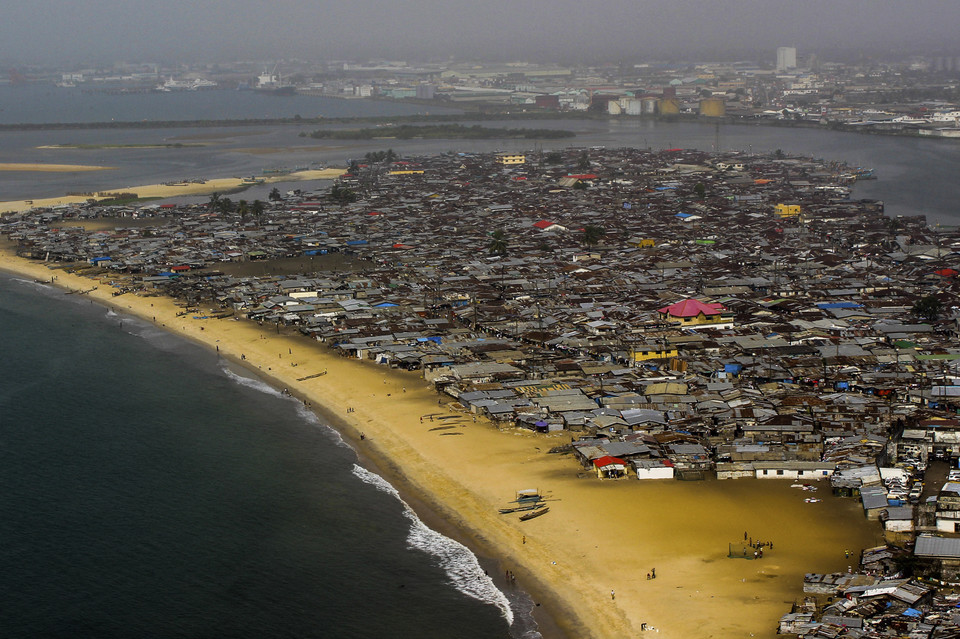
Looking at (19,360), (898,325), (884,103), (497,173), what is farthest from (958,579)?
(884,103)

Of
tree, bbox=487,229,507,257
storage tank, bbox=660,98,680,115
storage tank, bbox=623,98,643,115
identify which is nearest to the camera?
tree, bbox=487,229,507,257

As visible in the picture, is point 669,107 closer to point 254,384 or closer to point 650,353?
point 650,353

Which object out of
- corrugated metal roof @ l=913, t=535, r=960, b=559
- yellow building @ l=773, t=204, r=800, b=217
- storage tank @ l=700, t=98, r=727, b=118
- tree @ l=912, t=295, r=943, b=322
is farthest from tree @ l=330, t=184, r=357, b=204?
storage tank @ l=700, t=98, r=727, b=118

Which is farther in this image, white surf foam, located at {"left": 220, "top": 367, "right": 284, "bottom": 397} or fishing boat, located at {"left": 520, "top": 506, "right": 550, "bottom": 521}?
white surf foam, located at {"left": 220, "top": 367, "right": 284, "bottom": 397}

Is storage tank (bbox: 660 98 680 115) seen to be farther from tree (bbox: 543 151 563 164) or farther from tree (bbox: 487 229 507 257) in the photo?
tree (bbox: 487 229 507 257)

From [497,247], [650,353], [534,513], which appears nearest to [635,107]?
[497,247]
